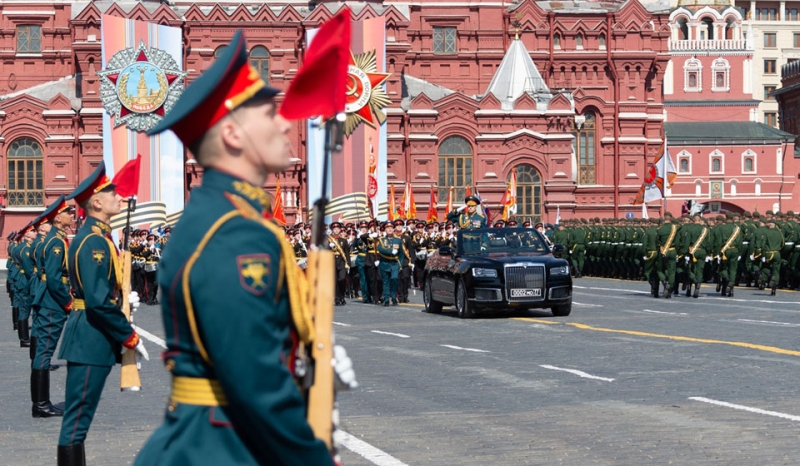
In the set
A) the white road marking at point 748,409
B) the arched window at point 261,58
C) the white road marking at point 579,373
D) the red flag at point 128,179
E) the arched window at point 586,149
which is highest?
the arched window at point 261,58

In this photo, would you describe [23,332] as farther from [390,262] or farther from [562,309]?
[390,262]

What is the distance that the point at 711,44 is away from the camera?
108 metres

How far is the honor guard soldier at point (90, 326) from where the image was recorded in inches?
321

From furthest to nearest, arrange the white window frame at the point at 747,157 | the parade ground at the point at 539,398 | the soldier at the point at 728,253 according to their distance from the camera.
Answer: the white window frame at the point at 747,157 < the soldier at the point at 728,253 < the parade ground at the point at 539,398

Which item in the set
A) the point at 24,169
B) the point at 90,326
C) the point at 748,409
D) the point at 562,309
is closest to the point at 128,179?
the point at 90,326

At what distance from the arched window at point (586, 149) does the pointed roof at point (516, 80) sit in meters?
3.75

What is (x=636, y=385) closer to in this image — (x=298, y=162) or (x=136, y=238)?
(x=136, y=238)

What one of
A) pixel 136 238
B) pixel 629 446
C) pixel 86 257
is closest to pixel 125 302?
pixel 86 257

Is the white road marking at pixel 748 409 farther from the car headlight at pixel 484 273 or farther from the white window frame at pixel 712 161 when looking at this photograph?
the white window frame at pixel 712 161

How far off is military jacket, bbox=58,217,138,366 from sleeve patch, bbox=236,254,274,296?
15.5 feet

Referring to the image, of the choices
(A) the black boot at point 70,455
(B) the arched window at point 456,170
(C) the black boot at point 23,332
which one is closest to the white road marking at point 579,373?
(A) the black boot at point 70,455

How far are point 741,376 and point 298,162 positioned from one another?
172ft

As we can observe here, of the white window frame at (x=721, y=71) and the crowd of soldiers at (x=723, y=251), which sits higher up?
the white window frame at (x=721, y=71)

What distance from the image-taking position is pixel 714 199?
96438 mm
